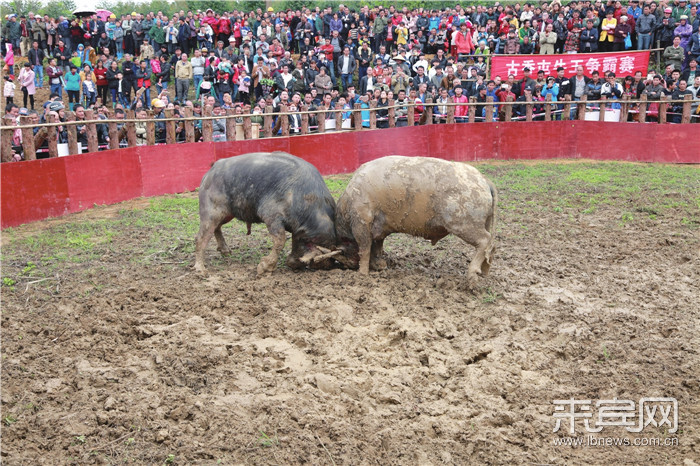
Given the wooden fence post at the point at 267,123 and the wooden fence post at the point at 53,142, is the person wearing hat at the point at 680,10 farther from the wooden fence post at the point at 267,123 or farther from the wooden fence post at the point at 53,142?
the wooden fence post at the point at 53,142

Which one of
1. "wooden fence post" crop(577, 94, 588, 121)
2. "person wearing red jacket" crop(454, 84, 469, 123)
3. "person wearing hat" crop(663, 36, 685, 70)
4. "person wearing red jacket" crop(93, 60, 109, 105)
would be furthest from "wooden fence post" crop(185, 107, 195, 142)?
"person wearing hat" crop(663, 36, 685, 70)

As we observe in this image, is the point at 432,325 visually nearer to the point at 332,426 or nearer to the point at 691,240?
the point at 332,426

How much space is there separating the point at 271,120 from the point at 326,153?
4.63 feet

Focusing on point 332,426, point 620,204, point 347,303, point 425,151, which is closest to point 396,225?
point 347,303

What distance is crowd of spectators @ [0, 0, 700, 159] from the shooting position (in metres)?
18.4

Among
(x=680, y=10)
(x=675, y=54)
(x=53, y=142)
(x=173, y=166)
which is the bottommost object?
(x=173, y=166)

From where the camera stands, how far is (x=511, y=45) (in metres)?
21.7

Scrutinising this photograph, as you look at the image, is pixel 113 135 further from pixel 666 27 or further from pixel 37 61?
pixel 666 27

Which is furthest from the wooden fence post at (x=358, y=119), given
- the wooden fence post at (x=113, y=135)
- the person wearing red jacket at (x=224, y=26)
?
the person wearing red jacket at (x=224, y=26)

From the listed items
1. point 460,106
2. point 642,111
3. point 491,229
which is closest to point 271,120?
point 460,106

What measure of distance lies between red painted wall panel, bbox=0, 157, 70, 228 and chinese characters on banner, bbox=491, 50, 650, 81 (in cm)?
1317

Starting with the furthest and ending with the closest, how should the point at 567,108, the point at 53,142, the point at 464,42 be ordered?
1. the point at 464,42
2. the point at 567,108
3. the point at 53,142

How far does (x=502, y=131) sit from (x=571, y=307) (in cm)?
1020

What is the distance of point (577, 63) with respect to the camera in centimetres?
2067
